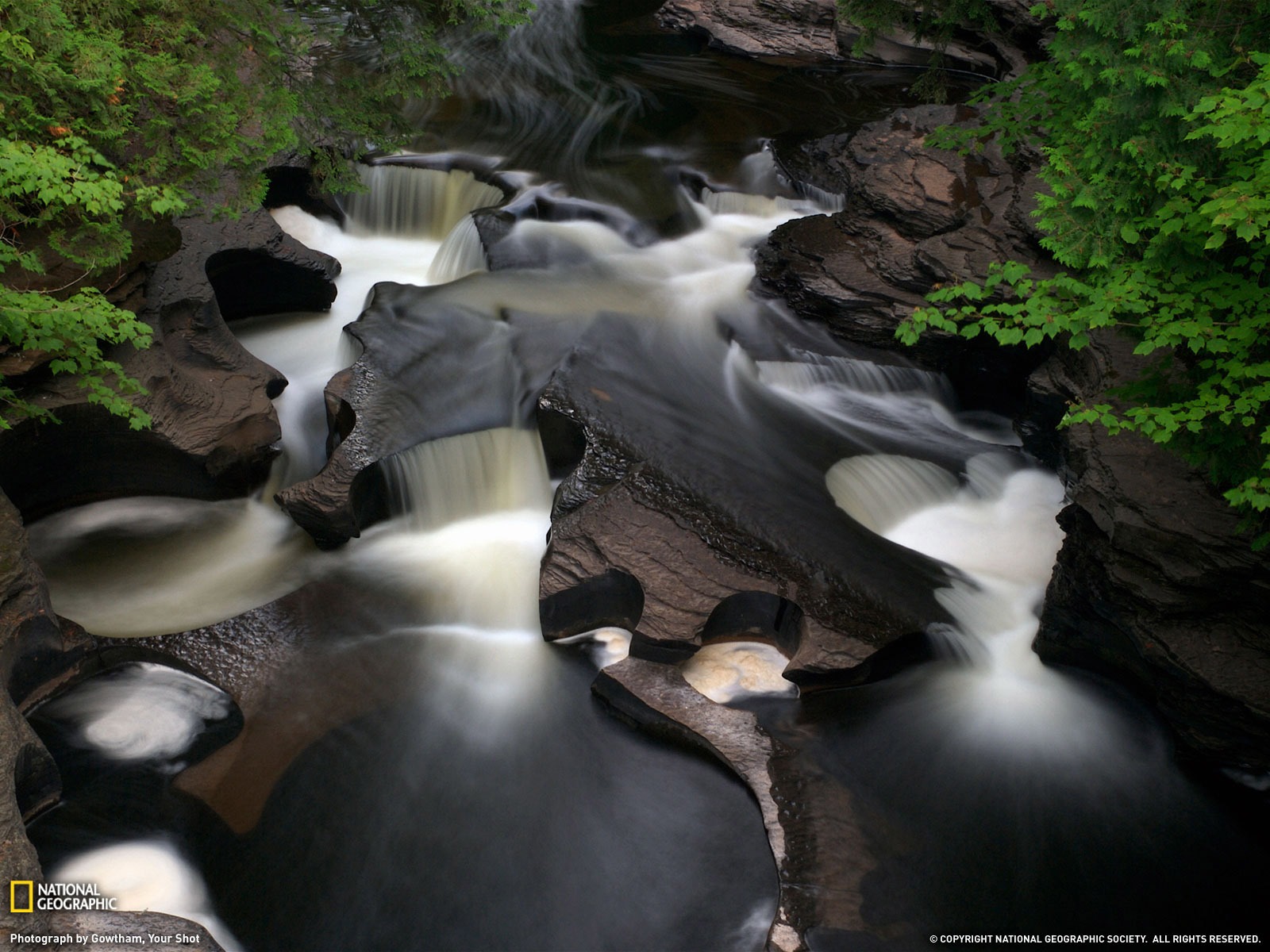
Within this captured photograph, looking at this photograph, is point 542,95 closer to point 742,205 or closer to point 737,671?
point 742,205

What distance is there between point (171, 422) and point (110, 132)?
7.78ft

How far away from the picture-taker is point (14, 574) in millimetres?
5664

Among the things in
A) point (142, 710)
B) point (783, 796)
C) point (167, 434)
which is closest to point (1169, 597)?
→ point (783, 796)

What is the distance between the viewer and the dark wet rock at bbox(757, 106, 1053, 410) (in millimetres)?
8656

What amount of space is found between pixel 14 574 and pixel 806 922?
5195 millimetres

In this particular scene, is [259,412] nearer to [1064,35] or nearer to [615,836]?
[615,836]

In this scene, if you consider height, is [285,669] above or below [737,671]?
below

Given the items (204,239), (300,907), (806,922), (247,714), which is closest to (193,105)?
(204,239)

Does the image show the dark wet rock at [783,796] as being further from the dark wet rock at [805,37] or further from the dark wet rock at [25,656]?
the dark wet rock at [805,37]

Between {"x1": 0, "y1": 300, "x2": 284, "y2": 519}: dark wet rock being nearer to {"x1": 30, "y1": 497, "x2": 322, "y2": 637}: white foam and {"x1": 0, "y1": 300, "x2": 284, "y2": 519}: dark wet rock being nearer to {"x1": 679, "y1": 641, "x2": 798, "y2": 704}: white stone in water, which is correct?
{"x1": 30, "y1": 497, "x2": 322, "y2": 637}: white foam

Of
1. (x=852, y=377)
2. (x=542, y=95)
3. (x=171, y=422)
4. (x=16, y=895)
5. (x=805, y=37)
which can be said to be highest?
(x=805, y=37)

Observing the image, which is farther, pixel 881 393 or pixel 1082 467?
pixel 881 393

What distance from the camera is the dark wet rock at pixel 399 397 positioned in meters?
7.12

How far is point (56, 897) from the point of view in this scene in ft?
14.9
